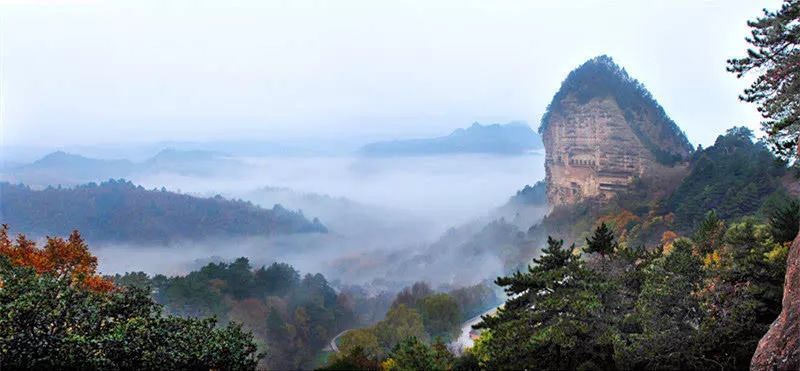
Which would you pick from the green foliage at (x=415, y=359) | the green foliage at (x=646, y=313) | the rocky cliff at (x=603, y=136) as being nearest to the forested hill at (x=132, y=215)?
the rocky cliff at (x=603, y=136)

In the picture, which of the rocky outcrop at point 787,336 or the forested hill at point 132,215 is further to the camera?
the forested hill at point 132,215

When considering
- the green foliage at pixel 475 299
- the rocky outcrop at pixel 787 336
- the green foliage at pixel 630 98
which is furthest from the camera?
the green foliage at pixel 630 98

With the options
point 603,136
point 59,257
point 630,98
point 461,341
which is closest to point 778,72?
point 59,257

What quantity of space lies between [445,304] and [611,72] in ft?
200

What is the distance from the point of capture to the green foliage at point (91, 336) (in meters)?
12.5

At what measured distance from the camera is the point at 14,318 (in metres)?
12.5

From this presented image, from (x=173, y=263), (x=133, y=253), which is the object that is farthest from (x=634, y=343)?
(x=133, y=253)

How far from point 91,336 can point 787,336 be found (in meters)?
14.8

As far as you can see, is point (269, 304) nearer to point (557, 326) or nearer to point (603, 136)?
point (557, 326)

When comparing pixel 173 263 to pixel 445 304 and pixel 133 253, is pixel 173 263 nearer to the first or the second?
pixel 133 253

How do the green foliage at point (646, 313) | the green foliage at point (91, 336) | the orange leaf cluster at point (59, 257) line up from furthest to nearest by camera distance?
the orange leaf cluster at point (59, 257), the green foliage at point (646, 313), the green foliage at point (91, 336)

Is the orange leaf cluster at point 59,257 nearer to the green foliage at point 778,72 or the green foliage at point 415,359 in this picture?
the green foliage at point 415,359

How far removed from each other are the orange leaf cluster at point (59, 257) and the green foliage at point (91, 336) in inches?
294

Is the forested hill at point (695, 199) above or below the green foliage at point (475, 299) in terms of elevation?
above
